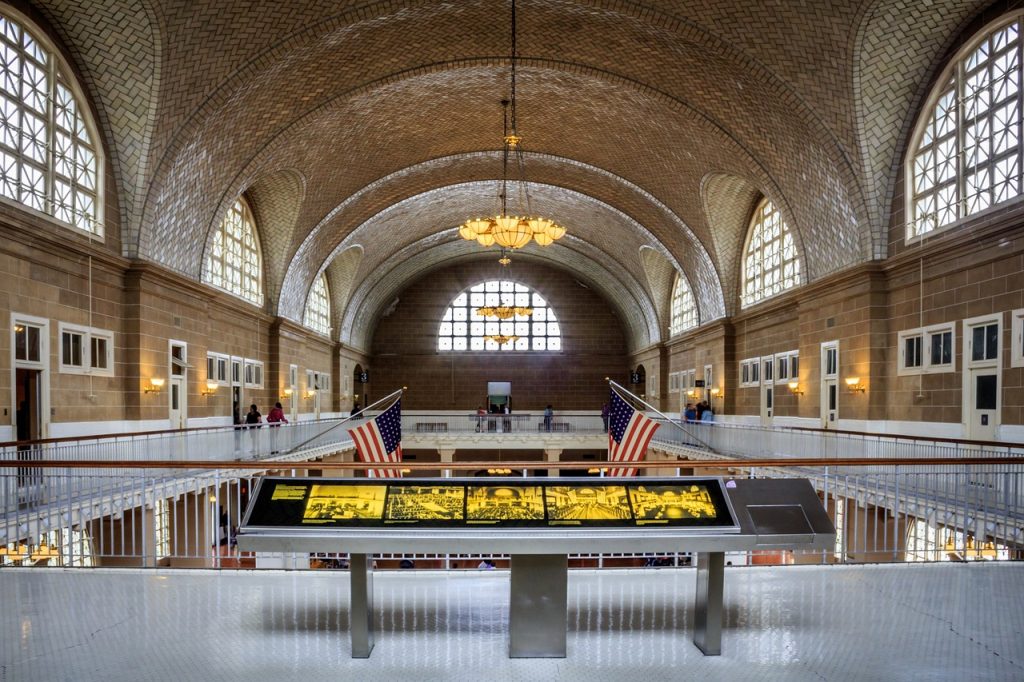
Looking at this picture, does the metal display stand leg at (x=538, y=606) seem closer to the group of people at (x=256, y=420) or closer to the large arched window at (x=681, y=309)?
the group of people at (x=256, y=420)

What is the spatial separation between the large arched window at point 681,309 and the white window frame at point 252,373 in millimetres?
14886

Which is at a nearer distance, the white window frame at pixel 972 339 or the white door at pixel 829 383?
the white window frame at pixel 972 339

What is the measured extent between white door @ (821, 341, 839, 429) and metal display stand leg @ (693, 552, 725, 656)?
1333cm

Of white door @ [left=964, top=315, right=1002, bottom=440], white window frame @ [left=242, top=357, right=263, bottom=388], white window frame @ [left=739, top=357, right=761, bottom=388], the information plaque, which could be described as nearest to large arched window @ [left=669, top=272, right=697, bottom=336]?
white window frame @ [left=739, top=357, right=761, bottom=388]

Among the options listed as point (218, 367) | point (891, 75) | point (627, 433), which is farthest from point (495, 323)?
point (627, 433)

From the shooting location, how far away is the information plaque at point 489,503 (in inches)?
183

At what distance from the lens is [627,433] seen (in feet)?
29.6

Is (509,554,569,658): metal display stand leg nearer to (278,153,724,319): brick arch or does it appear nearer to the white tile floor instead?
the white tile floor

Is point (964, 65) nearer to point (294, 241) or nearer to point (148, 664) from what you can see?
point (148, 664)

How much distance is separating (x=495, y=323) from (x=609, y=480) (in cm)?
3521

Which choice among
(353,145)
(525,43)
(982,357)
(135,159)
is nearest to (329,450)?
(353,145)

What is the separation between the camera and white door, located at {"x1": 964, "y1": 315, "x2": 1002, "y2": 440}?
11.7 m

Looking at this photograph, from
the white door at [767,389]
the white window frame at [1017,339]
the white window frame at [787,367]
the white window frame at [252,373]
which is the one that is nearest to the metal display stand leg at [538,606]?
the white window frame at [1017,339]

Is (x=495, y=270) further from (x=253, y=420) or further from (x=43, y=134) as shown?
(x=43, y=134)
